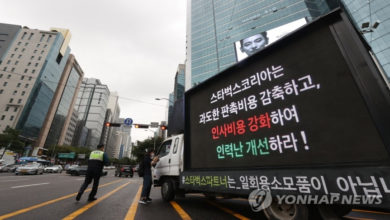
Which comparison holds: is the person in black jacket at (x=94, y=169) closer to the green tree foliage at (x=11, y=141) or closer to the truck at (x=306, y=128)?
the truck at (x=306, y=128)

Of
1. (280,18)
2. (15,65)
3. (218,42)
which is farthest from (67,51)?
(280,18)

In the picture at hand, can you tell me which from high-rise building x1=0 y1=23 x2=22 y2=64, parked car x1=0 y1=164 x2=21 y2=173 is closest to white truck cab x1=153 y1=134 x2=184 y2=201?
parked car x1=0 y1=164 x2=21 y2=173

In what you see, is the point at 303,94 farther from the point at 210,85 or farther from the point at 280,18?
the point at 280,18

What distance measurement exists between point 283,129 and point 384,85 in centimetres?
121

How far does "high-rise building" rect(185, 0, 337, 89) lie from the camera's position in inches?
1895

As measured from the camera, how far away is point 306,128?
7.96 ft

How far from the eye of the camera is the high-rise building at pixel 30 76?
5144 centimetres

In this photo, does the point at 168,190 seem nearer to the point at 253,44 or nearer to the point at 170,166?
the point at 170,166

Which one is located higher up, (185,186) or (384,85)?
(384,85)

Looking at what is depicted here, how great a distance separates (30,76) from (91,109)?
68263 mm

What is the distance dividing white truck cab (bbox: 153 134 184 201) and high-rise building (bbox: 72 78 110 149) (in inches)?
4465

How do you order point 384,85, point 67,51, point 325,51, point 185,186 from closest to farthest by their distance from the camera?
point 384,85 < point 325,51 < point 185,186 < point 67,51

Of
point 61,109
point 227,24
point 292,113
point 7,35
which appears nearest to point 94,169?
point 292,113

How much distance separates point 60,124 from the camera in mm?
71812
